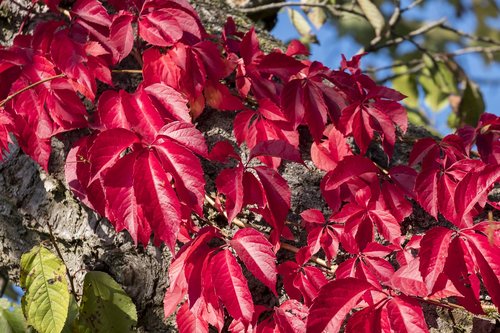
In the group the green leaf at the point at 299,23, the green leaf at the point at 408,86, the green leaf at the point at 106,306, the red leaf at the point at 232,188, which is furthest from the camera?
the green leaf at the point at 408,86

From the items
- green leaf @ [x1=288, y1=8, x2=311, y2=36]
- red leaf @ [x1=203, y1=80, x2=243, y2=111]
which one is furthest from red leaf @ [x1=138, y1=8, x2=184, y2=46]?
green leaf @ [x1=288, y1=8, x2=311, y2=36]

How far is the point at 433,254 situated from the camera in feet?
3.48

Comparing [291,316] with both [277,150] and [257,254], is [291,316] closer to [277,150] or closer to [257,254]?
[257,254]

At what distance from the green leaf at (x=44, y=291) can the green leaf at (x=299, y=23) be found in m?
1.76

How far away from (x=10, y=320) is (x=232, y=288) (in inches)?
24.4

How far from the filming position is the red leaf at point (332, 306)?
1.08m

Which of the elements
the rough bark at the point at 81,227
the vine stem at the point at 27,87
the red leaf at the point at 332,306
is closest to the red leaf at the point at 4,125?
the vine stem at the point at 27,87

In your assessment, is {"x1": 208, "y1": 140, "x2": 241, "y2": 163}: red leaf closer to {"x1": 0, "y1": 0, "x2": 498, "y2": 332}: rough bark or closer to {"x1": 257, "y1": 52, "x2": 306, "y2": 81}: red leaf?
{"x1": 0, "y1": 0, "x2": 498, "y2": 332}: rough bark

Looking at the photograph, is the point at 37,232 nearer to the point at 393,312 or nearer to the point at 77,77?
the point at 77,77

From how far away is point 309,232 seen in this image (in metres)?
1.33

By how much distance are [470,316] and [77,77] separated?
100cm

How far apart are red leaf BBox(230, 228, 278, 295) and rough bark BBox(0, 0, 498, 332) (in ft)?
0.77

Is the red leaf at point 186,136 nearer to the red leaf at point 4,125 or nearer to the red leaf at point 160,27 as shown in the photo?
the red leaf at point 160,27

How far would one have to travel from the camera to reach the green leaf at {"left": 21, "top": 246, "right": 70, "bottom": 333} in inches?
50.4
